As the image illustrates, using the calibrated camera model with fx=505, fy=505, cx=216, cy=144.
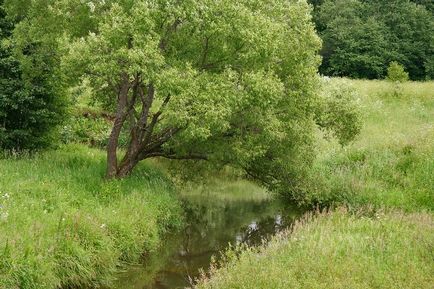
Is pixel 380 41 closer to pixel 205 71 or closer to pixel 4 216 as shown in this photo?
pixel 205 71

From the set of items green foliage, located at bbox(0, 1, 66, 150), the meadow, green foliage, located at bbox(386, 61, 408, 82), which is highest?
green foliage, located at bbox(386, 61, 408, 82)

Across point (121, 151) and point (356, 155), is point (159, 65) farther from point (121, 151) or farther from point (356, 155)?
point (356, 155)

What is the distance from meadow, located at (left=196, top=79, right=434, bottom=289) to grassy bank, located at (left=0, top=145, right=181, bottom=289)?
2591mm

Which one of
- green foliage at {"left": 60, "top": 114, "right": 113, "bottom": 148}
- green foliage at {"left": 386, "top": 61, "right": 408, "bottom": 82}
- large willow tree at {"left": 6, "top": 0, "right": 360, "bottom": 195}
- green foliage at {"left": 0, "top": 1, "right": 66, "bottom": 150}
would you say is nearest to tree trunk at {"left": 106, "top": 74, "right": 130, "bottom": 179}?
large willow tree at {"left": 6, "top": 0, "right": 360, "bottom": 195}

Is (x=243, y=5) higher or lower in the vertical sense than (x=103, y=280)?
higher

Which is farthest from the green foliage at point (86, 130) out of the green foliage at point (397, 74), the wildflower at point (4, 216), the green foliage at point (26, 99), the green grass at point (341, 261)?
the green foliage at point (397, 74)

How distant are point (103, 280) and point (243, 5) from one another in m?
9.76

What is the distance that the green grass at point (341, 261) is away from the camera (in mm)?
9500

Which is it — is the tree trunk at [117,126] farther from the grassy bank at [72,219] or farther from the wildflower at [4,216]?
the wildflower at [4,216]

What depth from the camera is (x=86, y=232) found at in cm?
1223

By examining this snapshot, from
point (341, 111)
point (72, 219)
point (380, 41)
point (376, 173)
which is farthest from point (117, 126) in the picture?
point (380, 41)

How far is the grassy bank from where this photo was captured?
1046 centimetres

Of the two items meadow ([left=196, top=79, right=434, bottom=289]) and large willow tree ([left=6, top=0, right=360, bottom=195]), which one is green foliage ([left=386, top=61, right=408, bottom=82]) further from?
large willow tree ([left=6, top=0, right=360, bottom=195])

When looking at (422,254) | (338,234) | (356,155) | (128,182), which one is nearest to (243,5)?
(128,182)
